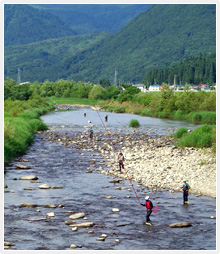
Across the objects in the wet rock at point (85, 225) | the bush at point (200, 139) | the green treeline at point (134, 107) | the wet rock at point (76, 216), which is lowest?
the wet rock at point (85, 225)

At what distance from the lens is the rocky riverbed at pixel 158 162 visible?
27.6 m

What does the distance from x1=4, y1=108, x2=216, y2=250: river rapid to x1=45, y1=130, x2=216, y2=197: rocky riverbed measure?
1120 millimetres

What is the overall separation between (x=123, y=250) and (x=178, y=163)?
15.9 m

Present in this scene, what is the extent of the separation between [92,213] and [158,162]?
494 inches

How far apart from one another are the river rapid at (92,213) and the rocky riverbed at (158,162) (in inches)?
44.1

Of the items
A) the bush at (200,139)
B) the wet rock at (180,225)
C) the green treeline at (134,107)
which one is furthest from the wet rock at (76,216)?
the bush at (200,139)

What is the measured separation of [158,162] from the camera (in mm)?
33531

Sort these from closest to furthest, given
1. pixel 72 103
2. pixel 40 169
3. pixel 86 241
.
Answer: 1. pixel 86 241
2. pixel 40 169
3. pixel 72 103

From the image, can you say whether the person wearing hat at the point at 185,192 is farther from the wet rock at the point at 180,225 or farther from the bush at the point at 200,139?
the bush at the point at 200,139

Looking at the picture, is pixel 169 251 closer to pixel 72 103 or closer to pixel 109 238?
pixel 109 238

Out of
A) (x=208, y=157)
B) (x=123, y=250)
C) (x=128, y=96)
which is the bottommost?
(x=123, y=250)

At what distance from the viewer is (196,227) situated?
2014cm

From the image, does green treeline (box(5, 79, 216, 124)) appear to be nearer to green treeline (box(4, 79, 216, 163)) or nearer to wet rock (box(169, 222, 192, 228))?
green treeline (box(4, 79, 216, 163))

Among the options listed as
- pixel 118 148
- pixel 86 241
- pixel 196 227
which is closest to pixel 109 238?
pixel 86 241
